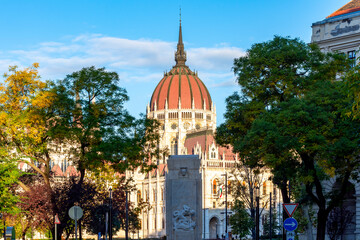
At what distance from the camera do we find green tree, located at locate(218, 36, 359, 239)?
3350cm

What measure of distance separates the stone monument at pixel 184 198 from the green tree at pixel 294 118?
6195mm

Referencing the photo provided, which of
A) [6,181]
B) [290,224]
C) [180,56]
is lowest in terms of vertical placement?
[290,224]

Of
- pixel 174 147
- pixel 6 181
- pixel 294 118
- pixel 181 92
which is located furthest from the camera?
pixel 181 92

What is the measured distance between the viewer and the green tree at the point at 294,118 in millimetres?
33500

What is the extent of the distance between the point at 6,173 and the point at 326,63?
21.1 metres

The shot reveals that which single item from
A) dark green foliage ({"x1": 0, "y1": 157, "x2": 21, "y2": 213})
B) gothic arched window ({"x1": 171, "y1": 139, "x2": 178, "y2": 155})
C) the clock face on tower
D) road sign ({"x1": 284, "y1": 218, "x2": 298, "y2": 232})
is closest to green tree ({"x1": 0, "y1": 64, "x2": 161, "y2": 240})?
dark green foliage ({"x1": 0, "y1": 157, "x2": 21, "y2": 213})

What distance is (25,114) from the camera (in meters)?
38.4

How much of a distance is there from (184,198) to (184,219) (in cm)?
95

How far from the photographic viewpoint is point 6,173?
3200 centimetres

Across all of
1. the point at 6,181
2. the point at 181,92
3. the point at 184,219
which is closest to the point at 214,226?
the point at 181,92

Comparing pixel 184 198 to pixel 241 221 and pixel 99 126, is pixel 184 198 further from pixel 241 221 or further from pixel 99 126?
pixel 241 221

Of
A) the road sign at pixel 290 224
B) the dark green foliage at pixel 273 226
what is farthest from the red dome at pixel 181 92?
the road sign at pixel 290 224

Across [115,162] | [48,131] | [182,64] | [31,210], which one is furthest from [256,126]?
[182,64]

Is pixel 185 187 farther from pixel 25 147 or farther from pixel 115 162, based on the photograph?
pixel 25 147
